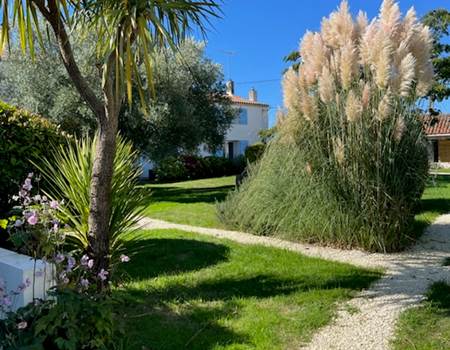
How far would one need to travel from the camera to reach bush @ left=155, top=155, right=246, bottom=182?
21.9 meters

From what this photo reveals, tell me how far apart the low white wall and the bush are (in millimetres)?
17886

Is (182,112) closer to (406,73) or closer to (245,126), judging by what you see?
(406,73)

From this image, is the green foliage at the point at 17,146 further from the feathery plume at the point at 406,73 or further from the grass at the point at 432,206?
the grass at the point at 432,206

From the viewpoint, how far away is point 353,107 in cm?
541

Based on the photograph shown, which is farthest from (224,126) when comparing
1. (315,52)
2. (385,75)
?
(385,75)

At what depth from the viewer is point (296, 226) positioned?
20.6 ft

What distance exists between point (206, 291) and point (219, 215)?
157 inches

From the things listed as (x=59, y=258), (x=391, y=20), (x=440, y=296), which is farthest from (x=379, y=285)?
(x=391, y=20)

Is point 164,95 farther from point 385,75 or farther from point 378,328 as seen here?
point 378,328

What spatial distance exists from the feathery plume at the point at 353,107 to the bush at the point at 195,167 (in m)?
15.7

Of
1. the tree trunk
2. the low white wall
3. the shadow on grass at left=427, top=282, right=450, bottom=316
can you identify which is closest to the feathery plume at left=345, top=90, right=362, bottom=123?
the shadow on grass at left=427, top=282, right=450, bottom=316

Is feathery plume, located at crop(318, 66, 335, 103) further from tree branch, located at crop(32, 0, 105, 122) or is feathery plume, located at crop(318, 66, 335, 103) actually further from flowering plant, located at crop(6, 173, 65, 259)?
flowering plant, located at crop(6, 173, 65, 259)

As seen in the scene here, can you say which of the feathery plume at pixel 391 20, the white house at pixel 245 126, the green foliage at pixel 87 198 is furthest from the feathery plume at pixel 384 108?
the white house at pixel 245 126

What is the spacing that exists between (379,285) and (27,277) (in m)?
3.36
